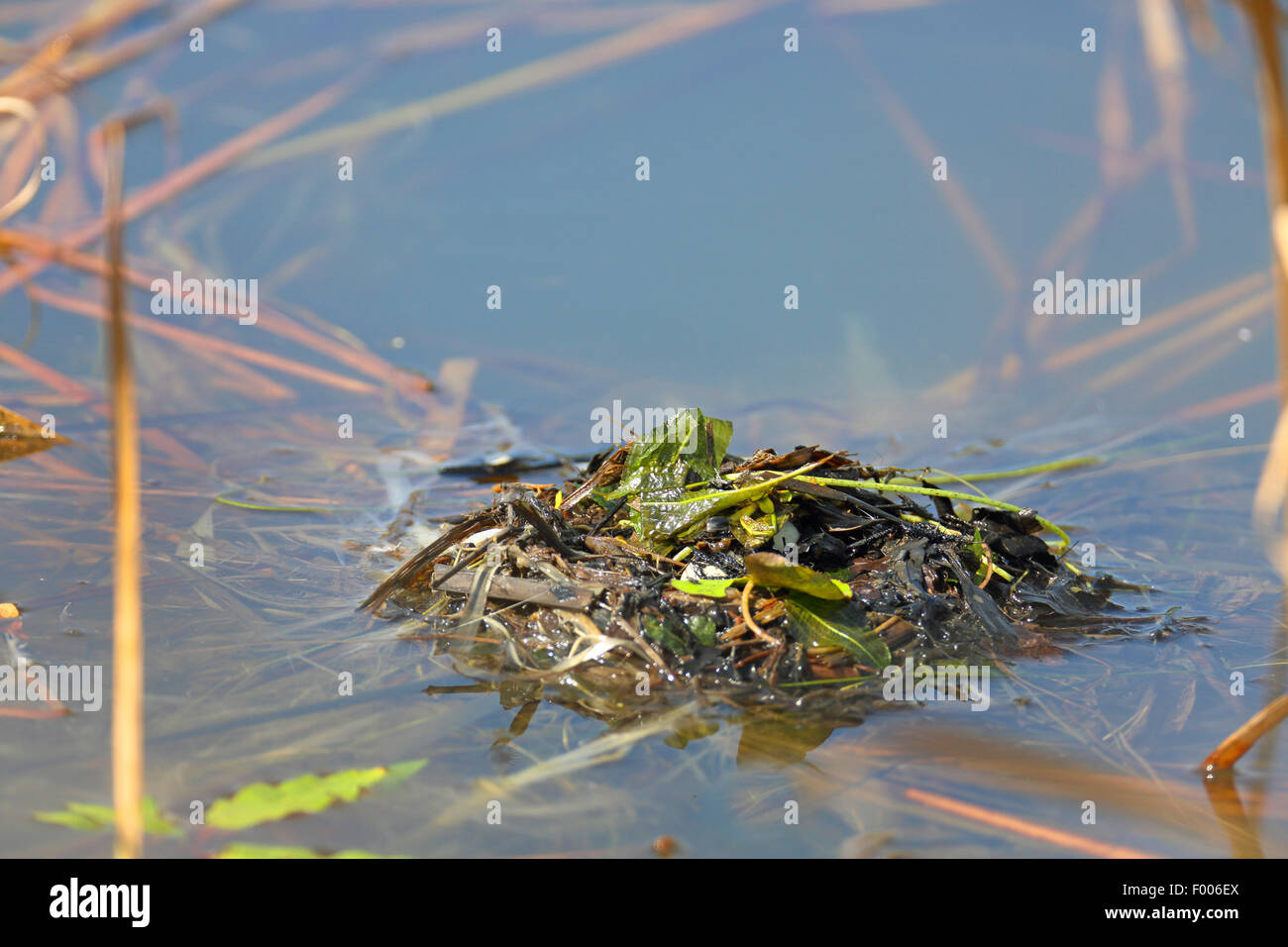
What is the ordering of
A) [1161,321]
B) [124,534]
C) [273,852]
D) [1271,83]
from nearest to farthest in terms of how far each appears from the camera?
1. [1271,83]
2. [124,534]
3. [273,852]
4. [1161,321]

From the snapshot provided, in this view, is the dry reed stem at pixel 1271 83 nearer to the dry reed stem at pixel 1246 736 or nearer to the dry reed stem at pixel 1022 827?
the dry reed stem at pixel 1246 736

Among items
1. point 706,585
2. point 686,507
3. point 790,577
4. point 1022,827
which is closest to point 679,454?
point 686,507

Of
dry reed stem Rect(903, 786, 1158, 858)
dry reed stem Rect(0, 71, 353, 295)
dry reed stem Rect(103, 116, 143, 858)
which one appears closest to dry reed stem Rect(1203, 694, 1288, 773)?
dry reed stem Rect(903, 786, 1158, 858)

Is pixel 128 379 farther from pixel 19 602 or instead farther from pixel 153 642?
pixel 19 602

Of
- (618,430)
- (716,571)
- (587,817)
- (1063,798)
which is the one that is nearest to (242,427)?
(618,430)

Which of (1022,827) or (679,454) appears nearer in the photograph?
(1022,827)

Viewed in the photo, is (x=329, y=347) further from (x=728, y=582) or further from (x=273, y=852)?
(x=273, y=852)

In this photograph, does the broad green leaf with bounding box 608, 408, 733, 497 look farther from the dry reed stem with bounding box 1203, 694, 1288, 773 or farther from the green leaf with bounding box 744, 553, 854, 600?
the dry reed stem with bounding box 1203, 694, 1288, 773

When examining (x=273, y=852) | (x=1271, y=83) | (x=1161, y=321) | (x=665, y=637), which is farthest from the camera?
(x=1161, y=321)
